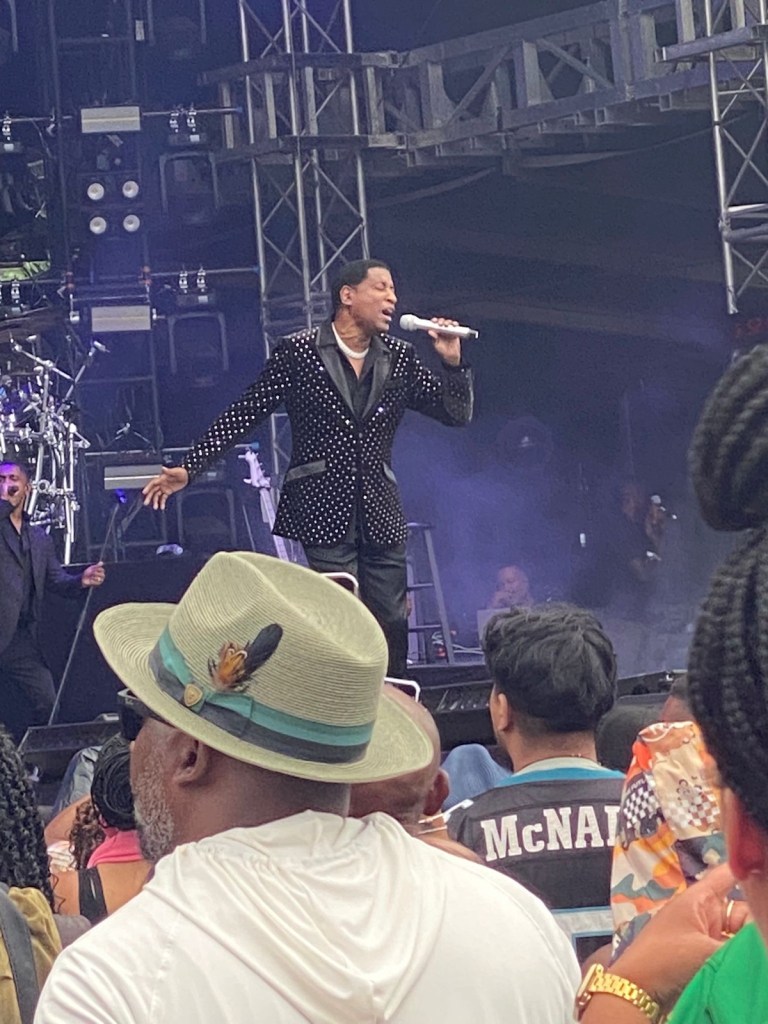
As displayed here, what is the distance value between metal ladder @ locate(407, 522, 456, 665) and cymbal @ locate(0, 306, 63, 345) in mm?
2684

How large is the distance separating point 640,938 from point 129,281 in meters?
9.31

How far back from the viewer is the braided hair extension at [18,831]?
198 centimetres

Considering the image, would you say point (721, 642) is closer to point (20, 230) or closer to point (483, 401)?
point (20, 230)

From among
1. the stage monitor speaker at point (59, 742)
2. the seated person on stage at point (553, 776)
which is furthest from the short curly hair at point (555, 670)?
the stage monitor speaker at point (59, 742)

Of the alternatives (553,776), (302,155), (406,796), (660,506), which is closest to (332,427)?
(553,776)

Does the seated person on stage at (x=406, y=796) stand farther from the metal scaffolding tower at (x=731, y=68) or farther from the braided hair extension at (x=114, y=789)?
the metal scaffolding tower at (x=731, y=68)

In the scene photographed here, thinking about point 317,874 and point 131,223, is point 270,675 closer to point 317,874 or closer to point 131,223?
point 317,874

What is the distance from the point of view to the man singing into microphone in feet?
17.7

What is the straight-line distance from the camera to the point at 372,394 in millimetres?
5426

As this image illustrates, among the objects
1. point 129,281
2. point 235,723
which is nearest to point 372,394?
point 235,723

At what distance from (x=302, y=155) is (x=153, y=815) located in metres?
9.06

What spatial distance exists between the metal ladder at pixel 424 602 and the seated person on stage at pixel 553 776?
611cm

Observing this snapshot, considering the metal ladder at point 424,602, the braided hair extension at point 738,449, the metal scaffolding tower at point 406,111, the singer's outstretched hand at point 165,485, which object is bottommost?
the metal ladder at point 424,602

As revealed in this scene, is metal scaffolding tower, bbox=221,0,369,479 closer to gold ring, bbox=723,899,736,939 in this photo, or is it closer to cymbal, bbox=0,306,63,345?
cymbal, bbox=0,306,63,345
